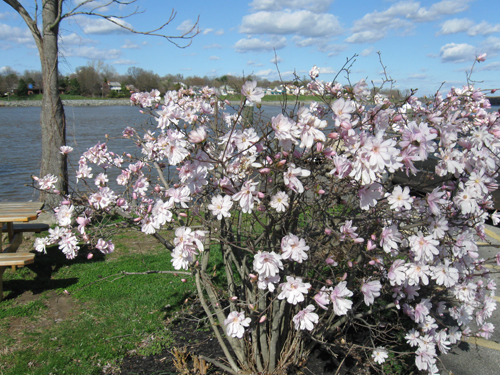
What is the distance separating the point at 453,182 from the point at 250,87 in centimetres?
154

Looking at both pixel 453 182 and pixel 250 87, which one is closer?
pixel 250 87

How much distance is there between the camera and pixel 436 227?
82.4 inches

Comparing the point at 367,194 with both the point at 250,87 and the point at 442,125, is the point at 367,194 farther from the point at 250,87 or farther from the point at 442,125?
the point at 250,87

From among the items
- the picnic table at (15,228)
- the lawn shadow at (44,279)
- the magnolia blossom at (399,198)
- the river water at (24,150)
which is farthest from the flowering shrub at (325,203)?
the river water at (24,150)

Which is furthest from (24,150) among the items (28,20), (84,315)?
(84,315)

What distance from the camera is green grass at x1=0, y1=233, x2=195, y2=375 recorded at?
3117 mm

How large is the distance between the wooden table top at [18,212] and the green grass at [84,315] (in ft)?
2.57

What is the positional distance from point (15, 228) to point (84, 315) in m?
2.40

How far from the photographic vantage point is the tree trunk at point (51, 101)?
6027 mm

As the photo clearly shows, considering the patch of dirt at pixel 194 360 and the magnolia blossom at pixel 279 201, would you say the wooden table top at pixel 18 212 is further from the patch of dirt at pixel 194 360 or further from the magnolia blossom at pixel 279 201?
the magnolia blossom at pixel 279 201

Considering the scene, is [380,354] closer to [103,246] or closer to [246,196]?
[246,196]

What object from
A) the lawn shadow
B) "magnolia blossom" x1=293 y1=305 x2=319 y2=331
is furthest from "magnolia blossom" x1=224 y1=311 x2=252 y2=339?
the lawn shadow

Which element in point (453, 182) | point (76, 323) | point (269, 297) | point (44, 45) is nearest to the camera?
point (453, 182)

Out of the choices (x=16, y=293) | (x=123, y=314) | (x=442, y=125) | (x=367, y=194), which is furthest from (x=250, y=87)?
(x=16, y=293)
